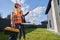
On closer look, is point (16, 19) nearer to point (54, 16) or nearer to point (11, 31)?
point (11, 31)

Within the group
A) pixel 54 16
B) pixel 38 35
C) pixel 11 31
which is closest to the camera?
pixel 11 31

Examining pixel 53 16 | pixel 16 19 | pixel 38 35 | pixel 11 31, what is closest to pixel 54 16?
pixel 53 16

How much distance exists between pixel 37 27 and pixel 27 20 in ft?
0.83

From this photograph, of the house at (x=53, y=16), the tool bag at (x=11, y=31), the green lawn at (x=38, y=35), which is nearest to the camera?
the tool bag at (x=11, y=31)

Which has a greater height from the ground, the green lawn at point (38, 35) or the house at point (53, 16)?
the house at point (53, 16)

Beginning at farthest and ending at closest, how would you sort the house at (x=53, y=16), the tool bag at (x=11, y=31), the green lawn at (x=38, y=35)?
the house at (x=53, y=16)
the green lawn at (x=38, y=35)
the tool bag at (x=11, y=31)

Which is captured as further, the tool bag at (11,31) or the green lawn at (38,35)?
the green lawn at (38,35)

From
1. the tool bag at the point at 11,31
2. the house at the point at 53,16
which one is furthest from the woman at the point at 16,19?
the house at the point at 53,16

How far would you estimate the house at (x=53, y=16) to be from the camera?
15.9 ft

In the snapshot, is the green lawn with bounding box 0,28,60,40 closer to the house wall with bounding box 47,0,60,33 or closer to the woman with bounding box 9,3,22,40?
the woman with bounding box 9,3,22,40

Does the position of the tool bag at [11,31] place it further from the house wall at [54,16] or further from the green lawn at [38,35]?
the house wall at [54,16]

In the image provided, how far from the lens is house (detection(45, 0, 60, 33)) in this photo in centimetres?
484

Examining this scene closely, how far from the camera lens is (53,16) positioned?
5.08 metres

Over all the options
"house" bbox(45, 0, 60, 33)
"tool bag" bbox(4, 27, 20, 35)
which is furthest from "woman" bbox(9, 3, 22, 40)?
"house" bbox(45, 0, 60, 33)
